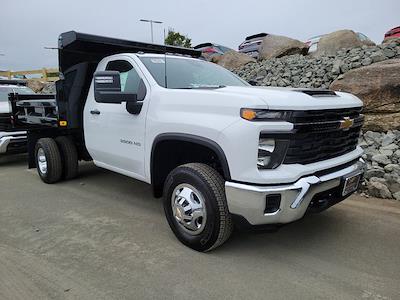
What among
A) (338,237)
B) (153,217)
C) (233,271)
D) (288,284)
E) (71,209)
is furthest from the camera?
(71,209)

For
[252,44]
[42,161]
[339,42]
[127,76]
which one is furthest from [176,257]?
[252,44]

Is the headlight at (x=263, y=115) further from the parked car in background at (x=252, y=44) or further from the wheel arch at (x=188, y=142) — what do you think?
the parked car in background at (x=252, y=44)

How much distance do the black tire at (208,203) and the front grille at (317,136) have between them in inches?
25.0

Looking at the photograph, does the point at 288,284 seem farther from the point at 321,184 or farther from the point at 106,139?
the point at 106,139

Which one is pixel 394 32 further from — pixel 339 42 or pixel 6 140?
pixel 6 140

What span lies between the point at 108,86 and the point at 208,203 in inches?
63.5

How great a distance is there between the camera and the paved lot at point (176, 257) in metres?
2.90

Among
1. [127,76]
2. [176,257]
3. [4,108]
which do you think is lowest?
[176,257]

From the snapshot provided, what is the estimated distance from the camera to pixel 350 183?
350 cm

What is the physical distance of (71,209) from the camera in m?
4.79

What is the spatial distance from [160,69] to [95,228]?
75.3 inches

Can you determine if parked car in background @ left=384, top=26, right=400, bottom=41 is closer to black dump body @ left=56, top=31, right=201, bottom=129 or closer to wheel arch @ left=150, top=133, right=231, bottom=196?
black dump body @ left=56, top=31, right=201, bottom=129

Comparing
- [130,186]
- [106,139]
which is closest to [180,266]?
[106,139]

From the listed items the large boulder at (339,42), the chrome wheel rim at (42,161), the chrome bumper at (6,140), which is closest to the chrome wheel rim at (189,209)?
the chrome wheel rim at (42,161)
